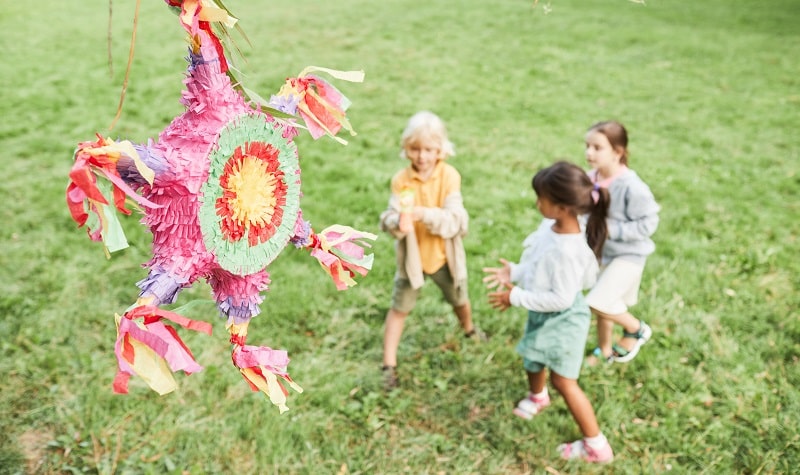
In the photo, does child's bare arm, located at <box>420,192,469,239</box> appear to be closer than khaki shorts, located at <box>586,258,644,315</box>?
Yes

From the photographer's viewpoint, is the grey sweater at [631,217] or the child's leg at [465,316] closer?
the grey sweater at [631,217]

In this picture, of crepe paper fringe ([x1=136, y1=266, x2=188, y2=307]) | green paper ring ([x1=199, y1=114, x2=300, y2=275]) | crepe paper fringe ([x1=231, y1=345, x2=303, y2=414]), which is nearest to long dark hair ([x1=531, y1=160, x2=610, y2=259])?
green paper ring ([x1=199, y1=114, x2=300, y2=275])

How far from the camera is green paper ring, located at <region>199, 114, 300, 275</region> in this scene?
1164mm

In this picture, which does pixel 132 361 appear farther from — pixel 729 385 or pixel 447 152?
pixel 729 385

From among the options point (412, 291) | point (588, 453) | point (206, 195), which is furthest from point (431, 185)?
point (206, 195)

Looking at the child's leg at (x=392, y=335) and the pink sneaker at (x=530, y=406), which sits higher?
the child's leg at (x=392, y=335)

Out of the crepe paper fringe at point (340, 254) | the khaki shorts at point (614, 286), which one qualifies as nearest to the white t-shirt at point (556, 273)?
the khaki shorts at point (614, 286)

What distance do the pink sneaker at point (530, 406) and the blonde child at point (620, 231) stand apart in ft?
1.51

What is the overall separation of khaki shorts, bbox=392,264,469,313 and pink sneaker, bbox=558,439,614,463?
0.79 m

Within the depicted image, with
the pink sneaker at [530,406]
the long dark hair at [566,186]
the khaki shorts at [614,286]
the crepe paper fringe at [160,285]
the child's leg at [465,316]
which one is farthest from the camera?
the child's leg at [465,316]

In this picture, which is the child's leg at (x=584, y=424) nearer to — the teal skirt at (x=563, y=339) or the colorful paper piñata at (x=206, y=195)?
the teal skirt at (x=563, y=339)

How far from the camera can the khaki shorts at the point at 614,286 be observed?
2688 mm

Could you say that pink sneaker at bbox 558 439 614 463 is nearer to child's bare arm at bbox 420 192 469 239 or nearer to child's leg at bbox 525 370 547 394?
child's leg at bbox 525 370 547 394

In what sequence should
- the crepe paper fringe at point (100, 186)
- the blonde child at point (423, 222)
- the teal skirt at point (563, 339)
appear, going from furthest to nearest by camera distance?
the blonde child at point (423, 222)
the teal skirt at point (563, 339)
the crepe paper fringe at point (100, 186)
